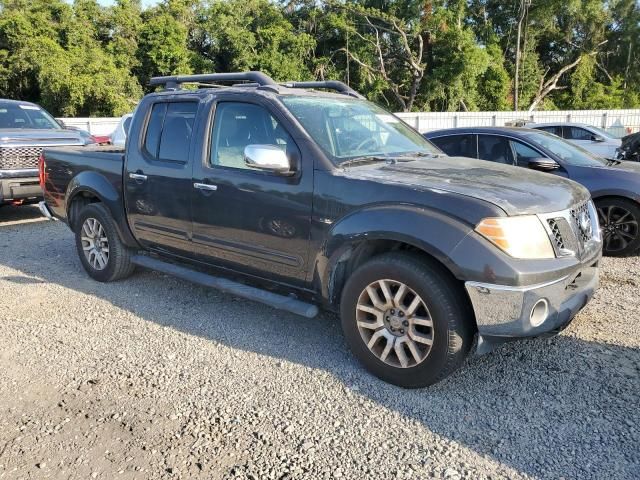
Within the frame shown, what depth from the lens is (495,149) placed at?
7426 mm

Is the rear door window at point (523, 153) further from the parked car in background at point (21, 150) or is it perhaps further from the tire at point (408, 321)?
the parked car in background at point (21, 150)

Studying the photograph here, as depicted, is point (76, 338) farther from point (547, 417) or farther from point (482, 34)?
point (482, 34)

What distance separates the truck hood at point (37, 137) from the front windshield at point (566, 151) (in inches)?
285

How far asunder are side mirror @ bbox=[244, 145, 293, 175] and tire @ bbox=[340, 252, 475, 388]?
2.91 feet

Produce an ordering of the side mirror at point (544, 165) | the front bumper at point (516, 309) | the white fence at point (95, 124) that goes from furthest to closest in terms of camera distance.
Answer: the white fence at point (95, 124) → the side mirror at point (544, 165) → the front bumper at point (516, 309)

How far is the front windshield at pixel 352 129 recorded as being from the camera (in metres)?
4.04

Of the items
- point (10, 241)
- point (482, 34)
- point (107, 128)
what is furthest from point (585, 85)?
point (10, 241)

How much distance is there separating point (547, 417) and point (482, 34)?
42.0 metres

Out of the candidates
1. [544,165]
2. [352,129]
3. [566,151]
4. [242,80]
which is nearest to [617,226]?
[544,165]

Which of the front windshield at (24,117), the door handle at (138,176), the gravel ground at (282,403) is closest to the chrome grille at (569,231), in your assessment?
the gravel ground at (282,403)

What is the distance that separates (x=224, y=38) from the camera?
34.4 metres

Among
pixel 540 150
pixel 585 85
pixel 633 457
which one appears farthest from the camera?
pixel 585 85

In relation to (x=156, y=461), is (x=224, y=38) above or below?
above

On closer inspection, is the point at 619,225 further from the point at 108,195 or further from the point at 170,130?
the point at 108,195
